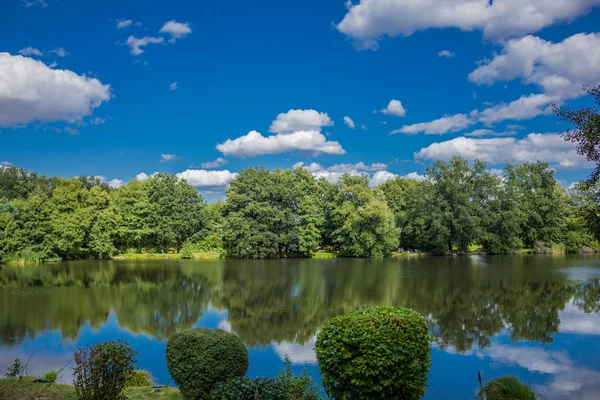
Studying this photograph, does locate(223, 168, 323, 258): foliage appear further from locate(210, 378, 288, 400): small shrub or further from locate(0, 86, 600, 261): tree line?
locate(210, 378, 288, 400): small shrub

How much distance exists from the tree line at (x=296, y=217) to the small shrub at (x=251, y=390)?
144 ft

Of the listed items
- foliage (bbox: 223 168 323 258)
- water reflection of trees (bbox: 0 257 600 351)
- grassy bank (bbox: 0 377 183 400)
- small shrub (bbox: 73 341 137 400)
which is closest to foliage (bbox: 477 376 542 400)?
grassy bank (bbox: 0 377 183 400)

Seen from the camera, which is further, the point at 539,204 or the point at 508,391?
the point at 539,204

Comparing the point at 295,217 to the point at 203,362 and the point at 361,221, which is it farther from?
the point at 203,362

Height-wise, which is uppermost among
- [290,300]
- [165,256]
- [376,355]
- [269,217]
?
[269,217]

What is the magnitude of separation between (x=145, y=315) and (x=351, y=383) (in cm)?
1471

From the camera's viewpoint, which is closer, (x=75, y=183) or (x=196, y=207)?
(x=75, y=183)

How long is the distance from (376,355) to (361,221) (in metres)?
46.2

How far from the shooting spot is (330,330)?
21.5 ft

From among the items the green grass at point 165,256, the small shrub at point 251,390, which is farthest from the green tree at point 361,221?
the small shrub at point 251,390

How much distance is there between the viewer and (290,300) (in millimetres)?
21562

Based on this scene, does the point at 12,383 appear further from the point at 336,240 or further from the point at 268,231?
the point at 336,240

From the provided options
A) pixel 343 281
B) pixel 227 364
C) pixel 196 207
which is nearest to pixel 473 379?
pixel 227 364

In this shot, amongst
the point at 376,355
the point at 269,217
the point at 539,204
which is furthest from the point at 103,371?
the point at 539,204
